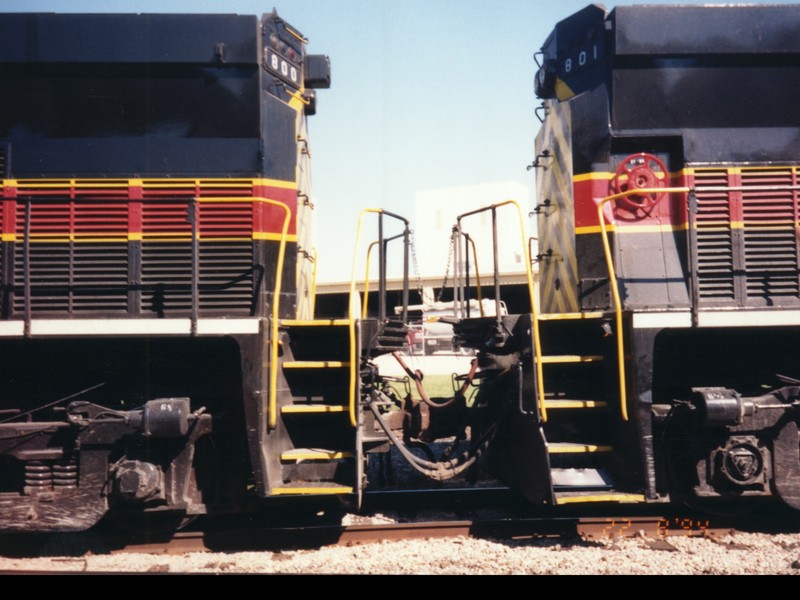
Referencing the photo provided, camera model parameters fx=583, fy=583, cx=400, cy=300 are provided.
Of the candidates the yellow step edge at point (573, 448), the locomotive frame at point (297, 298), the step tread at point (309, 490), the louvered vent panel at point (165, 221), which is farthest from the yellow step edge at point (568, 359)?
the louvered vent panel at point (165, 221)

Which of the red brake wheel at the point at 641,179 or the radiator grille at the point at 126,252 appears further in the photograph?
the red brake wheel at the point at 641,179

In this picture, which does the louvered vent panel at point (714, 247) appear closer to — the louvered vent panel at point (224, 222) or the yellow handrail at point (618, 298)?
the yellow handrail at point (618, 298)

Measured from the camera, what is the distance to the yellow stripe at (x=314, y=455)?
13.8 feet

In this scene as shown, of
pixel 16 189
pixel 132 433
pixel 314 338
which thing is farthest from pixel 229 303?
pixel 16 189

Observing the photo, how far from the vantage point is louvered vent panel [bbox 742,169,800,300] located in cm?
459

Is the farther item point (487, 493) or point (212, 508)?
point (487, 493)

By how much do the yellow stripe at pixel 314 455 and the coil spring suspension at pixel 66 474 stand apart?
149cm

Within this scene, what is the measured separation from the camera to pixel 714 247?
4.64m

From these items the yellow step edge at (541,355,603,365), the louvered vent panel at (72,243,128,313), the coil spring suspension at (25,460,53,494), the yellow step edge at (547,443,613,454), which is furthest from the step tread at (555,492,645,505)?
the coil spring suspension at (25,460,53,494)

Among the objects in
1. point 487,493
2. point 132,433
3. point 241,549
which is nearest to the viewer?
point 132,433

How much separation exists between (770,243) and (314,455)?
3.92 m

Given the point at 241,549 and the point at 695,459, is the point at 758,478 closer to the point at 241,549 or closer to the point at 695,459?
the point at 695,459

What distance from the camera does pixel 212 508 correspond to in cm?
432

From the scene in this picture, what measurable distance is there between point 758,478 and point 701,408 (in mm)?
682
